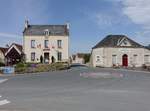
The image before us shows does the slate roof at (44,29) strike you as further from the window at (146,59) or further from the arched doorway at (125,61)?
the window at (146,59)

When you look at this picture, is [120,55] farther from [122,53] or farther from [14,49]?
[14,49]

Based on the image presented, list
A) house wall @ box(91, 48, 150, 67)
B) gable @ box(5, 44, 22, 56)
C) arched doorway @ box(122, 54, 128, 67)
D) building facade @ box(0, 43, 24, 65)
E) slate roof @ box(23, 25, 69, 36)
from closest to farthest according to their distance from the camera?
building facade @ box(0, 43, 24, 65) → gable @ box(5, 44, 22, 56) → slate roof @ box(23, 25, 69, 36) → house wall @ box(91, 48, 150, 67) → arched doorway @ box(122, 54, 128, 67)

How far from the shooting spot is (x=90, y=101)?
1285 cm

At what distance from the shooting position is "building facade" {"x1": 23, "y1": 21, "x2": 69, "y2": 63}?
58.4 meters

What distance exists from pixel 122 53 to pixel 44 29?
50.4ft

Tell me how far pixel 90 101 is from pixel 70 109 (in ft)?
7.38

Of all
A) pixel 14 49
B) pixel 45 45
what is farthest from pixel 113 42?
pixel 14 49

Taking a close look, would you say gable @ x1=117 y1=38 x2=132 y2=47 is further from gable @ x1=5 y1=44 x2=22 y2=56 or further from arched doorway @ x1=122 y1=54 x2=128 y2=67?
gable @ x1=5 y1=44 x2=22 y2=56

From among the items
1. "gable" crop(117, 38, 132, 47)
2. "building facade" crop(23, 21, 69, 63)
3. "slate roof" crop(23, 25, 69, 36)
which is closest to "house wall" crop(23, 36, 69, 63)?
"building facade" crop(23, 21, 69, 63)

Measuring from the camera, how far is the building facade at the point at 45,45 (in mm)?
58375

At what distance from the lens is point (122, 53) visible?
203 feet

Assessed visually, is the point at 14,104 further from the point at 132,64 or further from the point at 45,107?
the point at 132,64

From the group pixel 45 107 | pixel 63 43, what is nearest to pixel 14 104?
pixel 45 107

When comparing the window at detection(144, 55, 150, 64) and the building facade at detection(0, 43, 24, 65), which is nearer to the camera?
the building facade at detection(0, 43, 24, 65)
